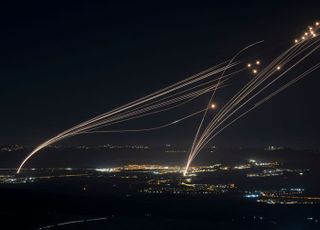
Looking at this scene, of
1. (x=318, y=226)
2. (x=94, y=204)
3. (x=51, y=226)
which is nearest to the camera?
(x=51, y=226)

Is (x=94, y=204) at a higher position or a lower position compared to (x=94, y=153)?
lower

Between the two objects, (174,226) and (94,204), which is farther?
(94,204)

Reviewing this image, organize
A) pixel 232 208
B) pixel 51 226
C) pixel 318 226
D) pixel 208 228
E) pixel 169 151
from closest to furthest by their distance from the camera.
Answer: pixel 51 226 < pixel 208 228 < pixel 318 226 < pixel 232 208 < pixel 169 151

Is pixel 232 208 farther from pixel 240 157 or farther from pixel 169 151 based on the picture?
pixel 169 151

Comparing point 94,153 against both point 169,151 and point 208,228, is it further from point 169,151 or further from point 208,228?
point 208,228

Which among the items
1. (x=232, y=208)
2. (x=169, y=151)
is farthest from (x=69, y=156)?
(x=232, y=208)

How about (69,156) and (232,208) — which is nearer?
(232,208)

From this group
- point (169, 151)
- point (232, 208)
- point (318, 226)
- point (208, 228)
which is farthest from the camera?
point (169, 151)

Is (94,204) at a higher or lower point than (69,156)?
lower

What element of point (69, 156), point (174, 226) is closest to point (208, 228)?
point (174, 226)
